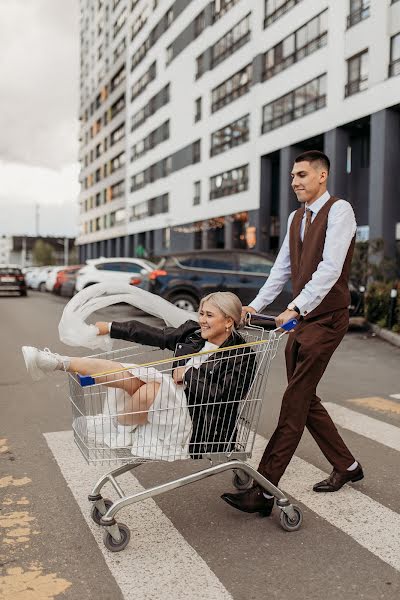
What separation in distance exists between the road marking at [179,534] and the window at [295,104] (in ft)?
84.6

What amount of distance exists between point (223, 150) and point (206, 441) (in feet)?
116

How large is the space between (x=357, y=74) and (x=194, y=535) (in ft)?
83.3

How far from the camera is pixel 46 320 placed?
51.6 ft

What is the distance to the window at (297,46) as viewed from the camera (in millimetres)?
27453

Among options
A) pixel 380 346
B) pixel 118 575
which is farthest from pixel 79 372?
pixel 380 346

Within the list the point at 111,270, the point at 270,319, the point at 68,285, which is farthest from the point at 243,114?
the point at 270,319

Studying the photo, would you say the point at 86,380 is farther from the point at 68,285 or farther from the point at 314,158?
the point at 68,285

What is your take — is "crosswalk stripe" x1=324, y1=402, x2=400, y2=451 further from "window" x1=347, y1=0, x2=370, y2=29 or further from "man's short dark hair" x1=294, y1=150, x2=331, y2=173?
"window" x1=347, y1=0, x2=370, y2=29

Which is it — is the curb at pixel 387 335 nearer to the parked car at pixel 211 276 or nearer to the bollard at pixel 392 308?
the bollard at pixel 392 308

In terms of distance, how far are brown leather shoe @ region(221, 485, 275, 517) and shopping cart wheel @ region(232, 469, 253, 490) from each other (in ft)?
1.12

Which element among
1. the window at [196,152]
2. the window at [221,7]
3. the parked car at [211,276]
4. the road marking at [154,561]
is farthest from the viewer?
the window at [196,152]

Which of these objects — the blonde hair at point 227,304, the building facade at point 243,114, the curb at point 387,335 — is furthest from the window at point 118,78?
the blonde hair at point 227,304

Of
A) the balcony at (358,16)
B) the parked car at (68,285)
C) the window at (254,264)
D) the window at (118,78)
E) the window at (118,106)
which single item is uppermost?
the window at (118,78)

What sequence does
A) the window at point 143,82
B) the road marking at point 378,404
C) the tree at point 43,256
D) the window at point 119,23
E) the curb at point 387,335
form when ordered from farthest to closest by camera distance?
1. the tree at point 43,256
2. the window at point 119,23
3. the window at point 143,82
4. the curb at point 387,335
5. the road marking at point 378,404
